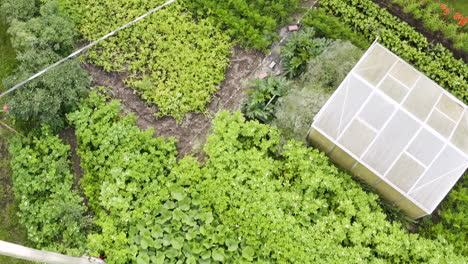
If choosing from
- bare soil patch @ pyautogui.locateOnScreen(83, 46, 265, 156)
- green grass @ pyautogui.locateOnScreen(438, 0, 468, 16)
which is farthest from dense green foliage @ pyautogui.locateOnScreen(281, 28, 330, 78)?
green grass @ pyautogui.locateOnScreen(438, 0, 468, 16)

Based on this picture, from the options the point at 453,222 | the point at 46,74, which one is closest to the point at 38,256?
the point at 46,74

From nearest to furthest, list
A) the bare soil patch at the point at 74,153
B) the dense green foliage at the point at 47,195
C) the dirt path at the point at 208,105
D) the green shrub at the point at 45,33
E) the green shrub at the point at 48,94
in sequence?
the dense green foliage at the point at 47,195 < the green shrub at the point at 48,94 < the green shrub at the point at 45,33 < the bare soil patch at the point at 74,153 < the dirt path at the point at 208,105

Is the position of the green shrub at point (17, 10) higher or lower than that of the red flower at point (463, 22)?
lower

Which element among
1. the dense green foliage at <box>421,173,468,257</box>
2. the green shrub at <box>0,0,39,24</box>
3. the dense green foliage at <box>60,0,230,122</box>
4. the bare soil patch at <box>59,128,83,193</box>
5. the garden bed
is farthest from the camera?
the garden bed

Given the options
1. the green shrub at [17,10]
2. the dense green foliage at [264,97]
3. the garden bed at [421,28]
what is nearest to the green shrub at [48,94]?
the green shrub at [17,10]

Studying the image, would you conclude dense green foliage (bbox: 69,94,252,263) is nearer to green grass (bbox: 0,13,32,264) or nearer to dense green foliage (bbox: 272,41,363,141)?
green grass (bbox: 0,13,32,264)

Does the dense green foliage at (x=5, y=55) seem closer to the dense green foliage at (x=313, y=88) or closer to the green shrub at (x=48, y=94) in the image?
the green shrub at (x=48, y=94)

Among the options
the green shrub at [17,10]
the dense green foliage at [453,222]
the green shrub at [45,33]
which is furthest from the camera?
the green shrub at [17,10]
